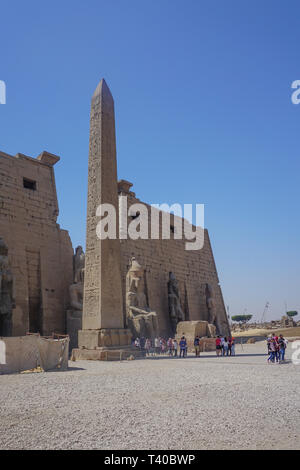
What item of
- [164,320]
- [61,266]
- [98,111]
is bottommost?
[164,320]

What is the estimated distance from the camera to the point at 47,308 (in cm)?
1327

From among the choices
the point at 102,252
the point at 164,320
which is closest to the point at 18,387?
the point at 102,252

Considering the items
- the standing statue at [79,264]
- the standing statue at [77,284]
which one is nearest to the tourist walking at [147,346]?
the standing statue at [77,284]

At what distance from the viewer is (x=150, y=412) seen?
392 centimetres

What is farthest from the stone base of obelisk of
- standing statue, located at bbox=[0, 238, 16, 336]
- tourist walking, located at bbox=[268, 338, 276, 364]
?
tourist walking, located at bbox=[268, 338, 276, 364]

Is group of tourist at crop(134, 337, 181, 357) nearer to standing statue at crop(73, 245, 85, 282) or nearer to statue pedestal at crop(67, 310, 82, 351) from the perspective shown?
statue pedestal at crop(67, 310, 82, 351)

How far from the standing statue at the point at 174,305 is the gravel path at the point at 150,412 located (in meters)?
11.2

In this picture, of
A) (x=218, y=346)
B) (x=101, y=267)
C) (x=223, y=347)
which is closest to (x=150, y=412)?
(x=101, y=267)

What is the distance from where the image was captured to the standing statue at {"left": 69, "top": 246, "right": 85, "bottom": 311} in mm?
13375

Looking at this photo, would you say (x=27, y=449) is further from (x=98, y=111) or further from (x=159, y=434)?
(x=98, y=111)

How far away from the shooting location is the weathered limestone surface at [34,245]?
12828 millimetres

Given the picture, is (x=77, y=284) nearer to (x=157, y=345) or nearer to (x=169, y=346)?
(x=157, y=345)

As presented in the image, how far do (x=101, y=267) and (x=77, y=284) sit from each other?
374cm

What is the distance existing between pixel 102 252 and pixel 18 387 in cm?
498
